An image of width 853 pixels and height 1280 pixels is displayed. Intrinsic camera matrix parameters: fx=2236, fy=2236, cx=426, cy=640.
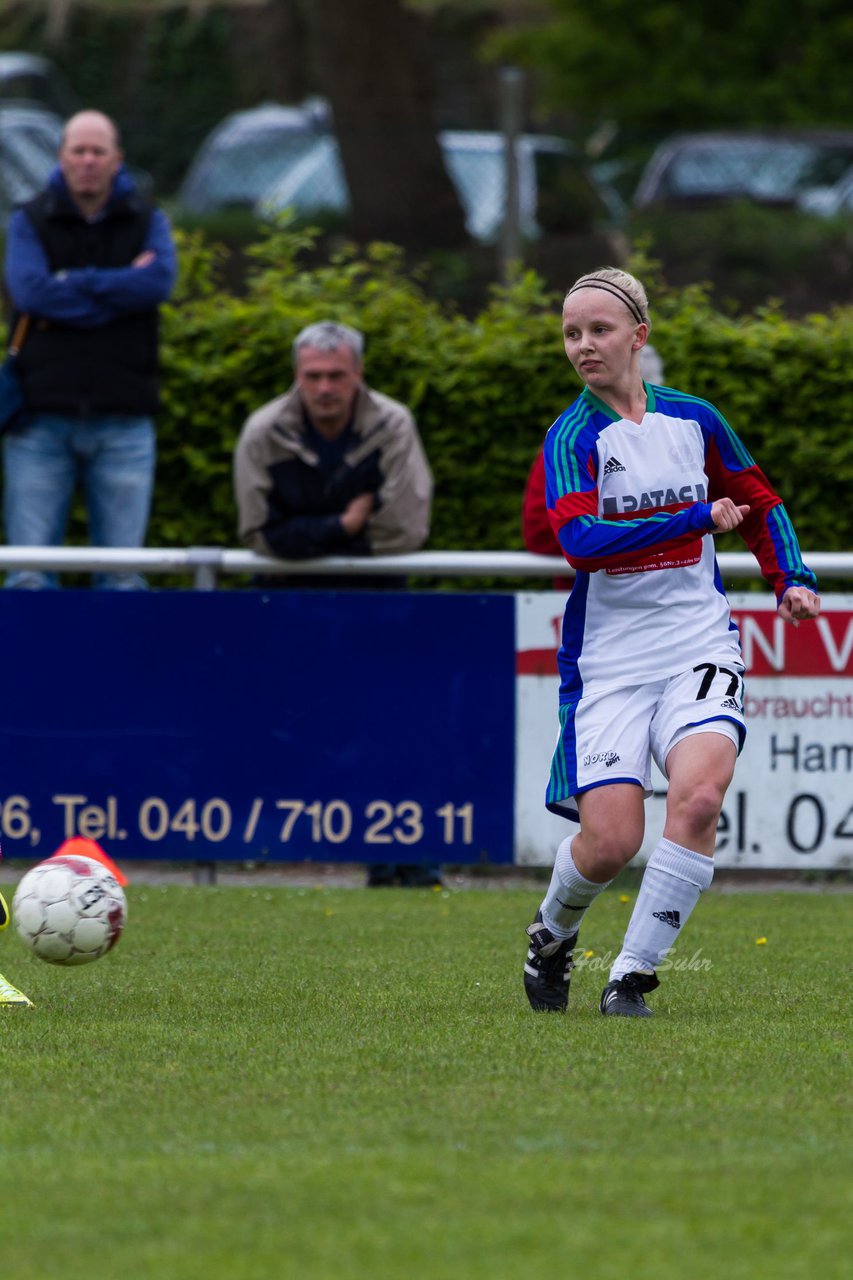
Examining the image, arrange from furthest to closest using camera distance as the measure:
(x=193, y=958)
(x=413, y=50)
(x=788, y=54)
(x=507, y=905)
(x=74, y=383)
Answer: (x=788, y=54), (x=413, y=50), (x=74, y=383), (x=507, y=905), (x=193, y=958)

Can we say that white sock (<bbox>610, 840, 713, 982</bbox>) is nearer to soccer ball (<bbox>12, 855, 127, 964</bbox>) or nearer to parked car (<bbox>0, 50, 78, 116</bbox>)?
soccer ball (<bbox>12, 855, 127, 964</bbox>)

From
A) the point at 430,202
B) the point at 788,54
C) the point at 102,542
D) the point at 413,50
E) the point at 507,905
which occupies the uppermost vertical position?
the point at 788,54

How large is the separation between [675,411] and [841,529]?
14.7ft

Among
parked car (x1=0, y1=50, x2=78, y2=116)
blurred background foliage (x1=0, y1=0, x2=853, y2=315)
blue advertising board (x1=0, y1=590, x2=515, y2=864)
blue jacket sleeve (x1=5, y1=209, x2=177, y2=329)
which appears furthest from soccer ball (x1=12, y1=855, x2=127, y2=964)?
parked car (x1=0, y1=50, x2=78, y2=116)

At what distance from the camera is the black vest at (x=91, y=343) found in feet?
33.1

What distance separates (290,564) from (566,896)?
3.67 metres

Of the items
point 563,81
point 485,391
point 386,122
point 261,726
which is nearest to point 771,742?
point 261,726

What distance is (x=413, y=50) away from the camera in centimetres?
1903

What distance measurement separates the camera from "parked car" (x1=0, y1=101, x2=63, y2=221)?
18766 millimetres

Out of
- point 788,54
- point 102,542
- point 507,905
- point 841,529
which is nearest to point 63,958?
point 507,905

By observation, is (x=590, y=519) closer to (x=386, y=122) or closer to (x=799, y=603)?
(x=799, y=603)

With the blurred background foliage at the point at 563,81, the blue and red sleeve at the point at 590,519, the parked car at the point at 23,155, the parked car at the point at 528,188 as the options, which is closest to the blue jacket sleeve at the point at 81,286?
the blurred background foliage at the point at 563,81

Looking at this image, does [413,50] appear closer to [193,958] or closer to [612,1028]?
[193,958]

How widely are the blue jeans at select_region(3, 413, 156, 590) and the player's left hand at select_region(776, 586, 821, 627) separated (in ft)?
15.3
